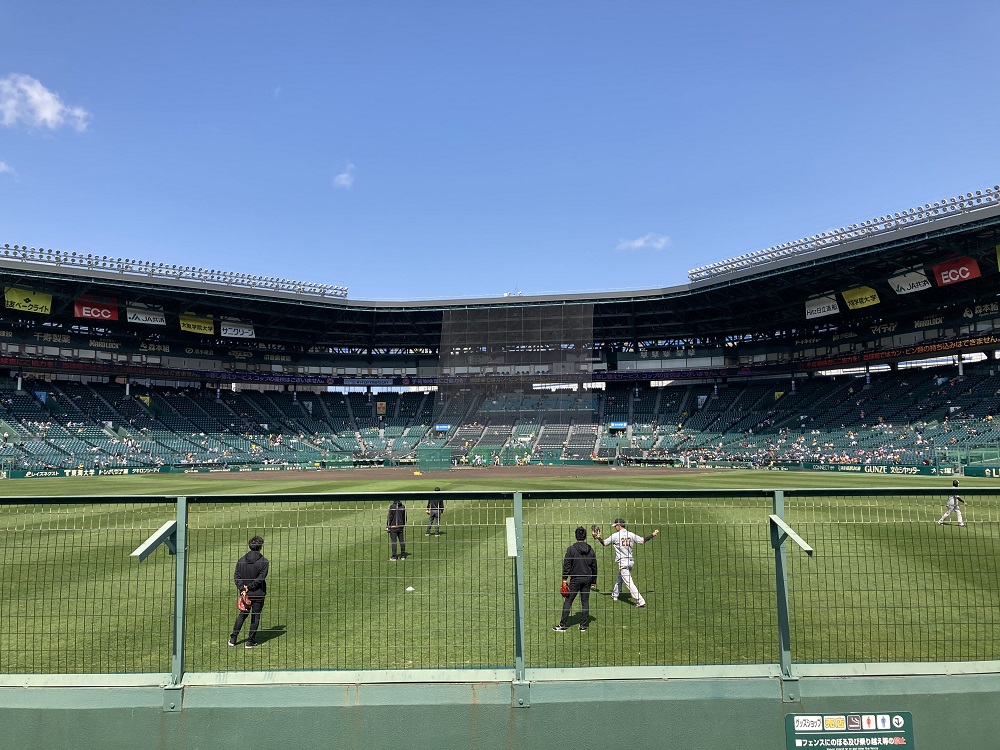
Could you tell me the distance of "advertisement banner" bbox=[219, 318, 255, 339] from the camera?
66750 millimetres

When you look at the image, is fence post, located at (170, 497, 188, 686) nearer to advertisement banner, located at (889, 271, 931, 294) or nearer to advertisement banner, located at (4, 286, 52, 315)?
advertisement banner, located at (889, 271, 931, 294)

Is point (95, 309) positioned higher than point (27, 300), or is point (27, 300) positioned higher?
point (95, 309)

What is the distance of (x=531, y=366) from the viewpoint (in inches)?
2768

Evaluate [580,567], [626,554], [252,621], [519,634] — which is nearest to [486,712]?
[519,634]

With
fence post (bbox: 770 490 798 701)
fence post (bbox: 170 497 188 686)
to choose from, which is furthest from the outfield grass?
fence post (bbox: 770 490 798 701)

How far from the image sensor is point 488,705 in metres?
4.85

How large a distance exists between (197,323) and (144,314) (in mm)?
5065

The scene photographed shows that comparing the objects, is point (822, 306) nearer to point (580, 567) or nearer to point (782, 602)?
point (580, 567)

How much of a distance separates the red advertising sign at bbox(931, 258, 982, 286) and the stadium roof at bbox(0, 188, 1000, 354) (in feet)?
1.89

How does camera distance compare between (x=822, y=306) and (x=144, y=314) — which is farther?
(x=144, y=314)

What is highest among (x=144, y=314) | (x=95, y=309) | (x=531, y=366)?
(x=144, y=314)

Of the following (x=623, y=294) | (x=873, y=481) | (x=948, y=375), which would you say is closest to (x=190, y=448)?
(x=623, y=294)

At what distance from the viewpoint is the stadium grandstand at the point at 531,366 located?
4881 cm

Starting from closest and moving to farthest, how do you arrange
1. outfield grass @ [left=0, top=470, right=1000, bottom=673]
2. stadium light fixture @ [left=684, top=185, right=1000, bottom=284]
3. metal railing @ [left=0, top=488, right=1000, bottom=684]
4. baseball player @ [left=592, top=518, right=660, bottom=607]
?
metal railing @ [left=0, top=488, right=1000, bottom=684] < outfield grass @ [left=0, top=470, right=1000, bottom=673] < baseball player @ [left=592, top=518, right=660, bottom=607] < stadium light fixture @ [left=684, top=185, right=1000, bottom=284]
